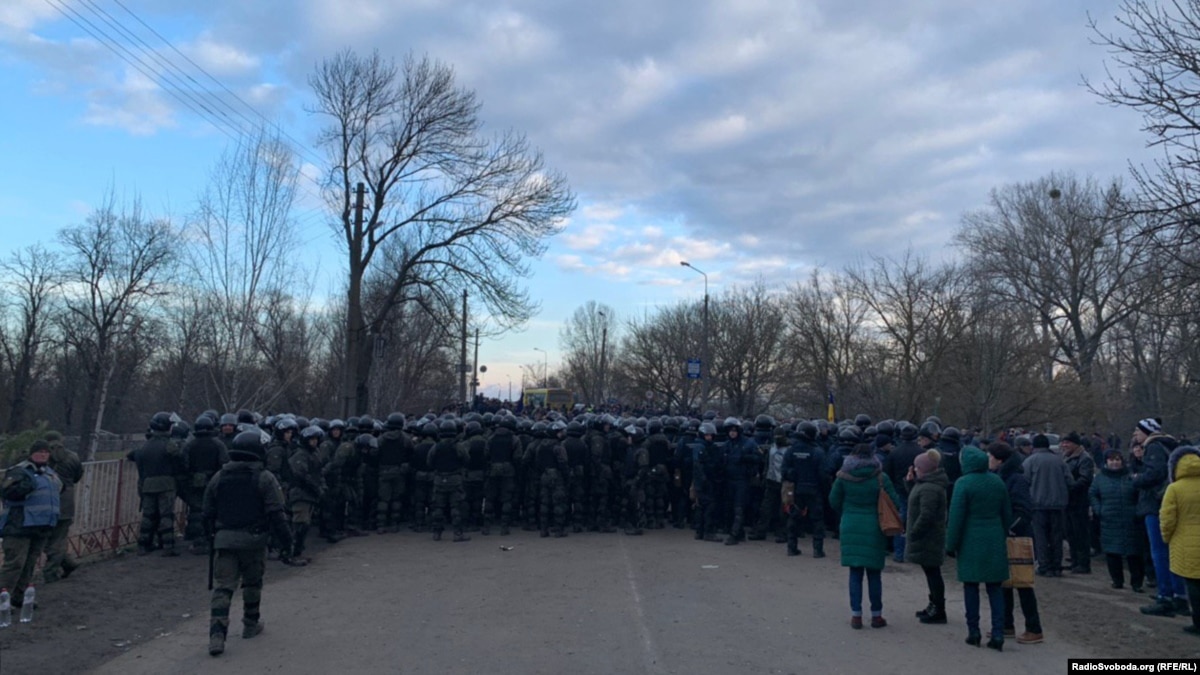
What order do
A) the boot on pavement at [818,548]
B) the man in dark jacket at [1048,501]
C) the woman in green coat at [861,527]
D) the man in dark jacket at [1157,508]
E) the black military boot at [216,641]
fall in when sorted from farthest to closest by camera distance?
the boot on pavement at [818,548], the man in dark jacket at [1048,501], the man in dark jacket at [1157,508], the woman in green coat at [861,527], the black military boot at [216,641]

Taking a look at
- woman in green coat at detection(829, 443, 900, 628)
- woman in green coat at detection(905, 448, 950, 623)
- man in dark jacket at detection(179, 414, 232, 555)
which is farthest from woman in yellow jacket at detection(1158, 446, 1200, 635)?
man in dark jacket at detection(179, 414, 232, 555)

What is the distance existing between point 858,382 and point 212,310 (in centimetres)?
2721

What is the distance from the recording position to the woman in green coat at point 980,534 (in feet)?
26.1

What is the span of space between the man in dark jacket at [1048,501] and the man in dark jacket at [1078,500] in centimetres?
21

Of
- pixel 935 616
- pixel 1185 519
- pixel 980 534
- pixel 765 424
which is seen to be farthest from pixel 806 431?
pixel 1185 519

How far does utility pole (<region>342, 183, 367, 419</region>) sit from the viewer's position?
25359 mm

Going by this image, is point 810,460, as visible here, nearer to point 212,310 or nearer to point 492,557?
point 492,557

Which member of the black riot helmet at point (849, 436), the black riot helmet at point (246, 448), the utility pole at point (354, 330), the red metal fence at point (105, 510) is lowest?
the red metal fence at point (105, 510)

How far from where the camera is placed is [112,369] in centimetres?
3975

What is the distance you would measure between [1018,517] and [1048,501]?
145 inches

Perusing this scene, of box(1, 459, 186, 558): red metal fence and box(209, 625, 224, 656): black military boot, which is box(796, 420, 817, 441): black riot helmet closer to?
box(209, 625, 224, 656): black military boot

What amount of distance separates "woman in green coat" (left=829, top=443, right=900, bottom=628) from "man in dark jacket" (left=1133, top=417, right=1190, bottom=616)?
341 cm

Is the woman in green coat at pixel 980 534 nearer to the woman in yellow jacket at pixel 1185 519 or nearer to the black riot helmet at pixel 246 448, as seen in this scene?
the woman in yellow jacket at pixel 1185 519

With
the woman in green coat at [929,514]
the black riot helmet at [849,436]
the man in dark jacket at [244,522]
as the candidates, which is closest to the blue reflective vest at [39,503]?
the man in dark jacket at [244,522]
